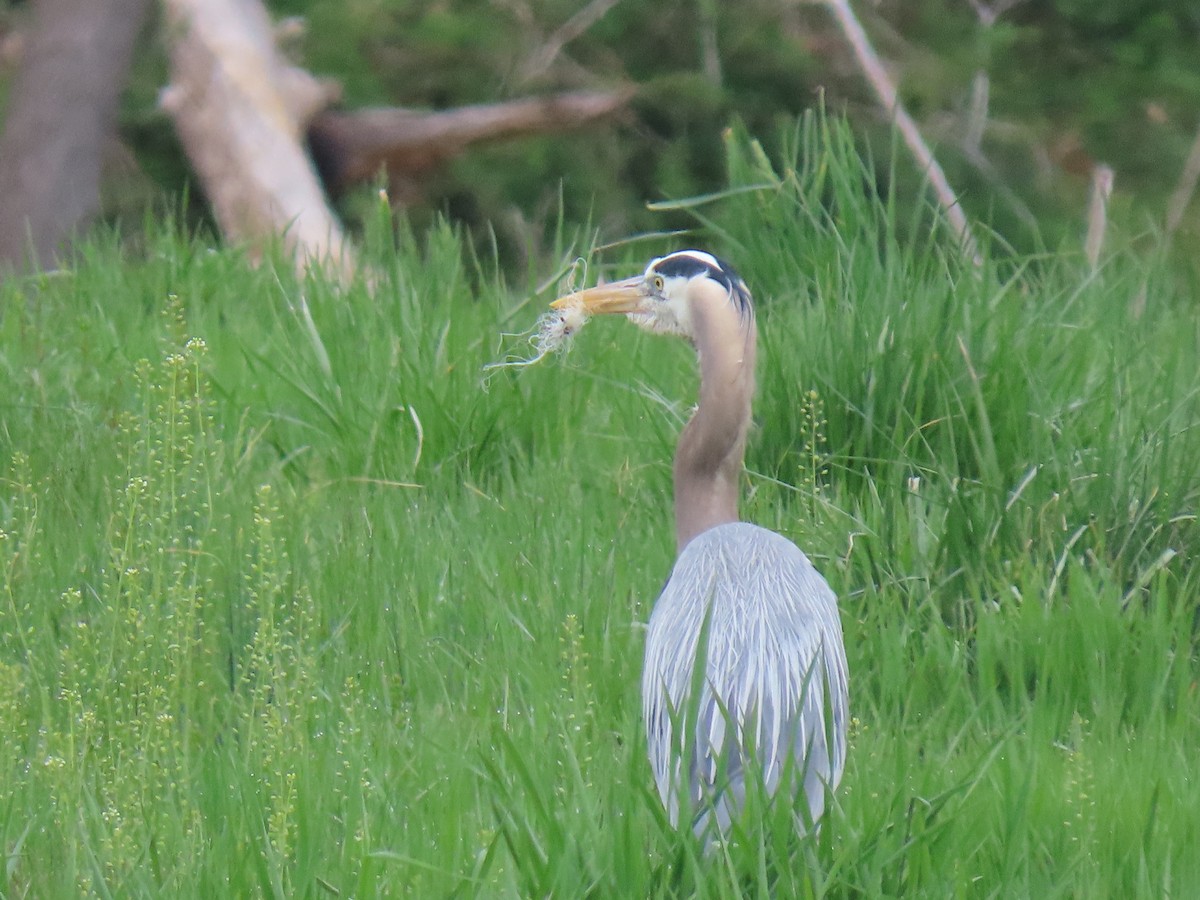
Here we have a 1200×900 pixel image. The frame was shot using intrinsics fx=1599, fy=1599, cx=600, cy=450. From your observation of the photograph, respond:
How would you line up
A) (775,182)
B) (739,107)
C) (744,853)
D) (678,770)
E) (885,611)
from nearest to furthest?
(744,853)
(678,770)
(885,611)
(775,182)
(739,107)

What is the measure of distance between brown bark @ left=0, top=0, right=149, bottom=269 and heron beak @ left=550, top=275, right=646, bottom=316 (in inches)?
164

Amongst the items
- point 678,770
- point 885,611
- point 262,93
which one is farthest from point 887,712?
point 262,93

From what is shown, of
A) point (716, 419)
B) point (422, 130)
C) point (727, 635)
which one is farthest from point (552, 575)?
point (422, 130)

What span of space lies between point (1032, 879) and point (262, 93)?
560cm

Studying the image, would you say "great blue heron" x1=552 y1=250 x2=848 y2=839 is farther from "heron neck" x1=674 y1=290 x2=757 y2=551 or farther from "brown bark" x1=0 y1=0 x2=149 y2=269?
"brown bark" x1=0 y1=0 x2=149 y2=269

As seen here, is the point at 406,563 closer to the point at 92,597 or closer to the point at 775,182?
the point at 92,597

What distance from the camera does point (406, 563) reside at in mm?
3529

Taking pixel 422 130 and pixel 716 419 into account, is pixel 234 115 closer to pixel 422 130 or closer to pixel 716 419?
pixel 422 130

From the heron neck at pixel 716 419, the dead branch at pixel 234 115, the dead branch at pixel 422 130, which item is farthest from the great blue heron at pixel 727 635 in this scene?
the dead branch at pixel 422 130

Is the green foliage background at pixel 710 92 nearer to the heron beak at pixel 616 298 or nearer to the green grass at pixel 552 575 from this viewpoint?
the green grass at pixel 552 575

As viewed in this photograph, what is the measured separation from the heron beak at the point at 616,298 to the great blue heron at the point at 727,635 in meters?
0.09

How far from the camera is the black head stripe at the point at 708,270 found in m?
3.15

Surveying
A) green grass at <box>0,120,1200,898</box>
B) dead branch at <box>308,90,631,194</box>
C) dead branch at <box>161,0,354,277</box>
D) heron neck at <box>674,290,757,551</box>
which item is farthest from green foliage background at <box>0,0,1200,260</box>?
heron neck at <box>674,290,757,551</box>

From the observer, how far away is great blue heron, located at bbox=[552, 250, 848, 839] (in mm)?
2352
